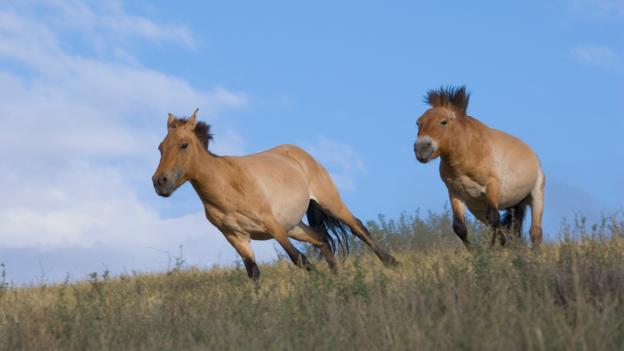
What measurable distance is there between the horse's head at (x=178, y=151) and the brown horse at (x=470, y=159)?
2.88 metres

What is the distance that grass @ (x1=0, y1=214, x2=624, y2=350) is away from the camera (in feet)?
19.0

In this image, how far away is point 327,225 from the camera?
12.6 m

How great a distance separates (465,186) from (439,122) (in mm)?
1015

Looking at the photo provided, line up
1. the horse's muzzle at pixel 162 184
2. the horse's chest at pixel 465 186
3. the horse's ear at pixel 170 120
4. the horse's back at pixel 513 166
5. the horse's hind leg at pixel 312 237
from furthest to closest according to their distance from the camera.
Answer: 1. the horse's hind leg at pixel 312 237
2. the horse's back at pixel 513 166
3. the horse's chest at pixel 465 186
4. the horse's ear at pixel 170 120
5. the horse's muzzle at pixel 162 184

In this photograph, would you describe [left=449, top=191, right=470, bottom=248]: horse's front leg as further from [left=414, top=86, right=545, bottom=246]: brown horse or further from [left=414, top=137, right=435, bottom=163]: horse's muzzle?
[left=414, top=137, right=435, bottom=163]: horse's muzzle

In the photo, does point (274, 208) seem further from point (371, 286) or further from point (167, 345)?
point (167, 345)

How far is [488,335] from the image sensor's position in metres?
5.69

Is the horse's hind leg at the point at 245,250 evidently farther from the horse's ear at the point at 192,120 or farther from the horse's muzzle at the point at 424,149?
the horse's muzzle at the point at 424,149

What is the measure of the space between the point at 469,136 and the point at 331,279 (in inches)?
178

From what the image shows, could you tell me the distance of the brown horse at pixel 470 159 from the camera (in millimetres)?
11617

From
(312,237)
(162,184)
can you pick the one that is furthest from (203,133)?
(312,237)

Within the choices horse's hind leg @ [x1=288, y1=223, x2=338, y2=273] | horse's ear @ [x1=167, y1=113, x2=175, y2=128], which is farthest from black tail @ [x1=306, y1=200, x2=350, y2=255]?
horse's ear @ [x1=167, y1=113, x2=175, y2=128]

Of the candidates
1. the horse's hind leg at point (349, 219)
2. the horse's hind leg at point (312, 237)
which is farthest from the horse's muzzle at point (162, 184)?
the horse's hind leg at point (349, 219)

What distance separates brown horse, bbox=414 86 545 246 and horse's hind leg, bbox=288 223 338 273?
1.86 meters
